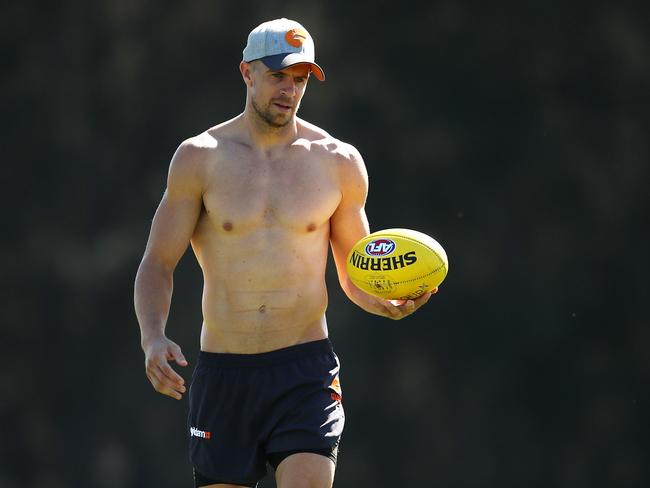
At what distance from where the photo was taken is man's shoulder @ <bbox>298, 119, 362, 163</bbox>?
17.4 ft

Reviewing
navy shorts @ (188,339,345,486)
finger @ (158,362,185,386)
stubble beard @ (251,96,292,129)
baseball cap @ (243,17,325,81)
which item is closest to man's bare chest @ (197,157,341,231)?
stubble beard @ (251,96,292,129)

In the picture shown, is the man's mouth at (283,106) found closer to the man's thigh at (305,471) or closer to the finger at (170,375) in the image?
the finger at (170,375)

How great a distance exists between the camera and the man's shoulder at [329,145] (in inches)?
209

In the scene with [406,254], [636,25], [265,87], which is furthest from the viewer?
[636,25]

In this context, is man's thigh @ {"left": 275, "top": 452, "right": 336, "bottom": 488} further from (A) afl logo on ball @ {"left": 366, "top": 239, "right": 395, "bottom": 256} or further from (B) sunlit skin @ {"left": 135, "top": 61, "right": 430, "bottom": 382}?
(A) afl logo on ball @ {"left": 366, "top": 239, "right": 395, "bottom": 256}

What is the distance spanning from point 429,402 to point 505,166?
1528mm

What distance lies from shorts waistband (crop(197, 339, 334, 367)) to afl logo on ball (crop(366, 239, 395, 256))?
53 centimetres

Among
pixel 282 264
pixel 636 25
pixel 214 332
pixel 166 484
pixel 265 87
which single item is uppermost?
pixel 636 25

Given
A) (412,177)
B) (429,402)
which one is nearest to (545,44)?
(412,177)

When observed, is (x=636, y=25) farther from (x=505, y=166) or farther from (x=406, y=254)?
(x=406, y=254)

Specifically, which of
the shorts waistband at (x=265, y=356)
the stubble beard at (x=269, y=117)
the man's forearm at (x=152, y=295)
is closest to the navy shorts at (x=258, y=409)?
the shorts waistband at (x=265, y=356)

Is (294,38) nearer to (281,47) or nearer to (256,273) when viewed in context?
(281,47)

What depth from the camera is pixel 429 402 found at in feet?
25.1

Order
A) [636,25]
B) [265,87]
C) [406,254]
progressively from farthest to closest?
[636,25], [265,87], [406,254]
